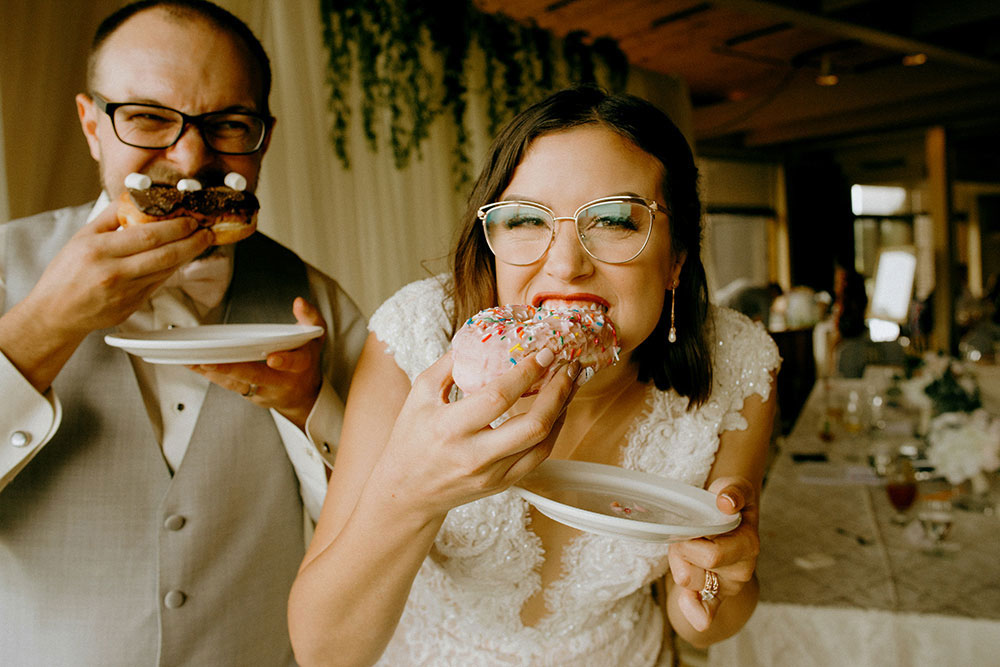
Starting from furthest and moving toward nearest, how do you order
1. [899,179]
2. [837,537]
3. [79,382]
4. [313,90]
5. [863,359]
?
1. [899,179]
2. [863,359]
3. [313,90]
4. [837,537]
5. [79,382]

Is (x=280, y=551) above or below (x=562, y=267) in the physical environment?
below

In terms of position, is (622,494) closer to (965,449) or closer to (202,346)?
(202,346)

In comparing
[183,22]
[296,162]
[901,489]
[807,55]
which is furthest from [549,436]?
[807,55]

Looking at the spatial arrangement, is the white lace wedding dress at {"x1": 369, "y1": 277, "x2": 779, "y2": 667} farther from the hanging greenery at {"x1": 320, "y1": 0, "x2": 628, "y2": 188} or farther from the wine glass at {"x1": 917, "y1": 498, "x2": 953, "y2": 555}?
the hanging greenery at {"x1": 320, "y1": 0, "x2": 628, "y2": 188}

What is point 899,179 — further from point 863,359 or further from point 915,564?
point 915,564

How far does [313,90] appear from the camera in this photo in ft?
13.2

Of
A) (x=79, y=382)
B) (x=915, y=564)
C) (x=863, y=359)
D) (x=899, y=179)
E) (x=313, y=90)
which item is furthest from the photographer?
(x=899, y=179)

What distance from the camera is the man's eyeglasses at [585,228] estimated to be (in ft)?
4.27

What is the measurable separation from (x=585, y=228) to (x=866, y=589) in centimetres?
173

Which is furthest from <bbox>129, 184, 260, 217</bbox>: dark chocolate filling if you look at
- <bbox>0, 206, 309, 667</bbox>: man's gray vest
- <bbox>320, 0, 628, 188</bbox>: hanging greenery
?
<bbox>320, 0, 628, 188</bbox>: hanging greenery

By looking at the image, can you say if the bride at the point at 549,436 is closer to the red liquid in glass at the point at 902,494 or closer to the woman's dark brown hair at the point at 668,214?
the woman's dark brown hair at the point at 668,214

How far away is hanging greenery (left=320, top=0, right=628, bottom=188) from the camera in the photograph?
412cm

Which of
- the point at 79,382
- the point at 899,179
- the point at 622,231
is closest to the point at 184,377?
the point at 79,382

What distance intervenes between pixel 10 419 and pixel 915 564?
8.84ft
